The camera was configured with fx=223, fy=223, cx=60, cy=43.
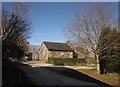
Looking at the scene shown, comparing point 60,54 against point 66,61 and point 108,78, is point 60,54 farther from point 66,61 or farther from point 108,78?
point 108,78

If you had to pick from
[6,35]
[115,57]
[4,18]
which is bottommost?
[115,57]

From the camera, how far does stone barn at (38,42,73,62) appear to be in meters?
53.9

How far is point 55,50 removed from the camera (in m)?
54.4

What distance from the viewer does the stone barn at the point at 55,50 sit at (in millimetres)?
53875

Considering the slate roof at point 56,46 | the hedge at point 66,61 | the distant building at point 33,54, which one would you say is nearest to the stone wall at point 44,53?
the slate roof at point 56,46

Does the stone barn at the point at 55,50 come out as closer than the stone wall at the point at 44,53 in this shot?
Yes

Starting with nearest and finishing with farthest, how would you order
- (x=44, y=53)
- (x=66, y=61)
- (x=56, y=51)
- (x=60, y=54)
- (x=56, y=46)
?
(x=66, y=61)
(x=56, y=51)
(x=60, y=54)
(x=56, y=46)
(x=44, y=53)

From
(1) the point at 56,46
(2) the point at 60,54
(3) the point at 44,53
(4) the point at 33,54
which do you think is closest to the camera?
(2) the point at 60,54

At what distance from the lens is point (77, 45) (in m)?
28.4

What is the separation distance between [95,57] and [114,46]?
302 cm

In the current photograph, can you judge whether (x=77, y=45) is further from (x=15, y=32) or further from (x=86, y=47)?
(x=15, y=32)

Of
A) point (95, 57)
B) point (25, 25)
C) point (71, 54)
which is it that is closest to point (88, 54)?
point (95, 57)

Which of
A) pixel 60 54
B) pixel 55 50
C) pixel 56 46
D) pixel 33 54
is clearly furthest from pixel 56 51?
pixel 33 54

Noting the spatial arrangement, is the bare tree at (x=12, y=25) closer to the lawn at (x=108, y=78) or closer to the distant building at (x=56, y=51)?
the lawn at (x=108, y=78)
